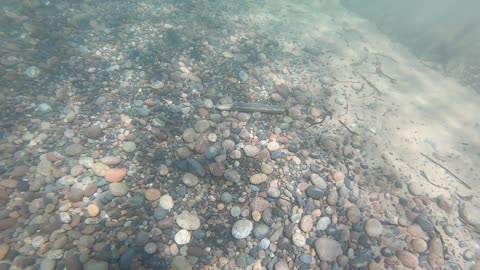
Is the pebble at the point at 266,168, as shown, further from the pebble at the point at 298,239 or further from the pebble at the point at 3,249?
the pebble at the point at 3,249

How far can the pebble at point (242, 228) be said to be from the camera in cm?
341

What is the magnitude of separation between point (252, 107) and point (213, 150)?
50.3 inches

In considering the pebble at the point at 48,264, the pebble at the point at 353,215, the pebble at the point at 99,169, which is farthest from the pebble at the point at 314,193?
the pebble at the point at 48,264

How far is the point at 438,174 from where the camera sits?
4.64 m

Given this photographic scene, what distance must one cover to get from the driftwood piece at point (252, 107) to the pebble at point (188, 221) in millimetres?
2109

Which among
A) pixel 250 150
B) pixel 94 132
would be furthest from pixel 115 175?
pixel 250 150

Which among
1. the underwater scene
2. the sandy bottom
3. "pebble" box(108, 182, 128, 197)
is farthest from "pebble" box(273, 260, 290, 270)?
the sandy bottom

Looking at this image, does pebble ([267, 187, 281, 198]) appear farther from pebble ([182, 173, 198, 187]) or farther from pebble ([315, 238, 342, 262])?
pebble ([182, 173, 198, 187])

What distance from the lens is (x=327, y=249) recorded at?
3400 millimetres

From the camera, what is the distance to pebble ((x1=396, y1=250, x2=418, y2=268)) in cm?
338

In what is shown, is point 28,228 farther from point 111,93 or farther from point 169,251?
point 111,93

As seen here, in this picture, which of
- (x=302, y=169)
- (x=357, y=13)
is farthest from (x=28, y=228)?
(x=357, y=13)

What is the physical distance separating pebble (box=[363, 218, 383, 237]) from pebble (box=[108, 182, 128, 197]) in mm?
3350

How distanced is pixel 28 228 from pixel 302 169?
3.72 meters
